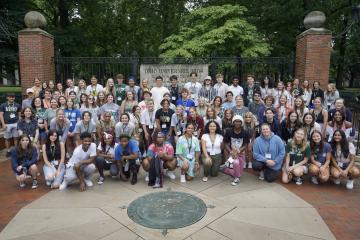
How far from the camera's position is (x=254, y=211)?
16.3 ft

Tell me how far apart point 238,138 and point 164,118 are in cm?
172

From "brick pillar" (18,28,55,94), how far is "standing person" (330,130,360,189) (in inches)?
361

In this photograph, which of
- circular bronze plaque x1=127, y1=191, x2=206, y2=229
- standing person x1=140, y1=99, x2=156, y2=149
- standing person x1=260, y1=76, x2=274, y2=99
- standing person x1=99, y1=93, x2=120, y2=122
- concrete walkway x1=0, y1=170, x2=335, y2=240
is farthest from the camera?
standing person x1=260, y1=76, x2=274, y2=99

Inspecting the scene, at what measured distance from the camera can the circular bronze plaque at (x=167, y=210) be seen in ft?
15.0

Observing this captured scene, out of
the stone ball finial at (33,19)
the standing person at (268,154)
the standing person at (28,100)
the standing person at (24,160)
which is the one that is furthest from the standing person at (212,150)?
the stone ball finial at (33,19)

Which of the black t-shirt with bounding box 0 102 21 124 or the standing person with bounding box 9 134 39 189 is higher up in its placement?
the black t-shirt with bounding box 0 102 21 124

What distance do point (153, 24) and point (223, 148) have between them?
61.0ft

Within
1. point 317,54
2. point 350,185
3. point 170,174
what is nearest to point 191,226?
point 170,174

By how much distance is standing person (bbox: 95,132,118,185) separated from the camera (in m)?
6.31

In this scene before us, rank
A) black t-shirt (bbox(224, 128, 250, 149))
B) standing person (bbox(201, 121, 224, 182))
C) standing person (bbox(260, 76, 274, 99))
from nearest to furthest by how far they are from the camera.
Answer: standing person (bbox(201, 121, 224, 182)) < black t-shirt (bbox(224, 128, 250, 149)) < standing person (bbox(260, 76, 274, 99))

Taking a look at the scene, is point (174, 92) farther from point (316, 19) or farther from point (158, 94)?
point (316, 19)

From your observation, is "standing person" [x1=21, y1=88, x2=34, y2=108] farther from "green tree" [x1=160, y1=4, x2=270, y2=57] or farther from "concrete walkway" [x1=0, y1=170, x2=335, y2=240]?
"green tree" [x1=160, y1=4, x2=270, y2=57]

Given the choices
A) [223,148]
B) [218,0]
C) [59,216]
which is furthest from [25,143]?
[218,0]

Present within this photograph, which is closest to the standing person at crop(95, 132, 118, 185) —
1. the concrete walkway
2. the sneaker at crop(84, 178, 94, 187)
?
the sneaker at crop(84, 178, 94, 187)
